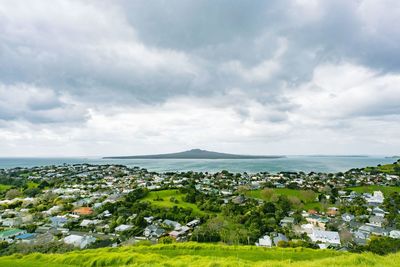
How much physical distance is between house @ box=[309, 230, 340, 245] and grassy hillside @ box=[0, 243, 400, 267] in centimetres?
832

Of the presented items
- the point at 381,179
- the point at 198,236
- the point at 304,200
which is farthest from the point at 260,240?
the point at 381,179

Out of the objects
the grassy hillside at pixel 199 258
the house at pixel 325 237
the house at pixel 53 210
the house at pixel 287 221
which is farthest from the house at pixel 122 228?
the house at pixel 325 237

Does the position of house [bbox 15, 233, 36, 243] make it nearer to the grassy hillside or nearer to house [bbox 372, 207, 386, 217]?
the grassy hillside

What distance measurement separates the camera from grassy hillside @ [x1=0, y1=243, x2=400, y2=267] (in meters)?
5.66

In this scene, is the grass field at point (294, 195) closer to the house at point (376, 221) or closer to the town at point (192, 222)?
the town at point (192, 222)

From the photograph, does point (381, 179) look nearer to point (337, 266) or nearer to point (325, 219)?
point (325, 219)

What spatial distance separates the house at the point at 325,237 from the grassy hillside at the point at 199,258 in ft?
27.3

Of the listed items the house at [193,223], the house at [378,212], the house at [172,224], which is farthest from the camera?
the house at [378,212]

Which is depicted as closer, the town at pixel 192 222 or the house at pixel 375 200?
the town at pixel 192 222

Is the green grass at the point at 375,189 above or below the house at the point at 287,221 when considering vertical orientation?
above

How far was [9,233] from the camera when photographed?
17141 millimetres

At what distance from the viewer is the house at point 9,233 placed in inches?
646

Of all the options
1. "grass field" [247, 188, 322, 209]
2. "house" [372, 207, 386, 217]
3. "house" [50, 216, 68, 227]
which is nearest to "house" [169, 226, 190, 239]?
"house" [50, 216, 68, 227]

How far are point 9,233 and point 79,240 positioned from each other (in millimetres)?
6074
